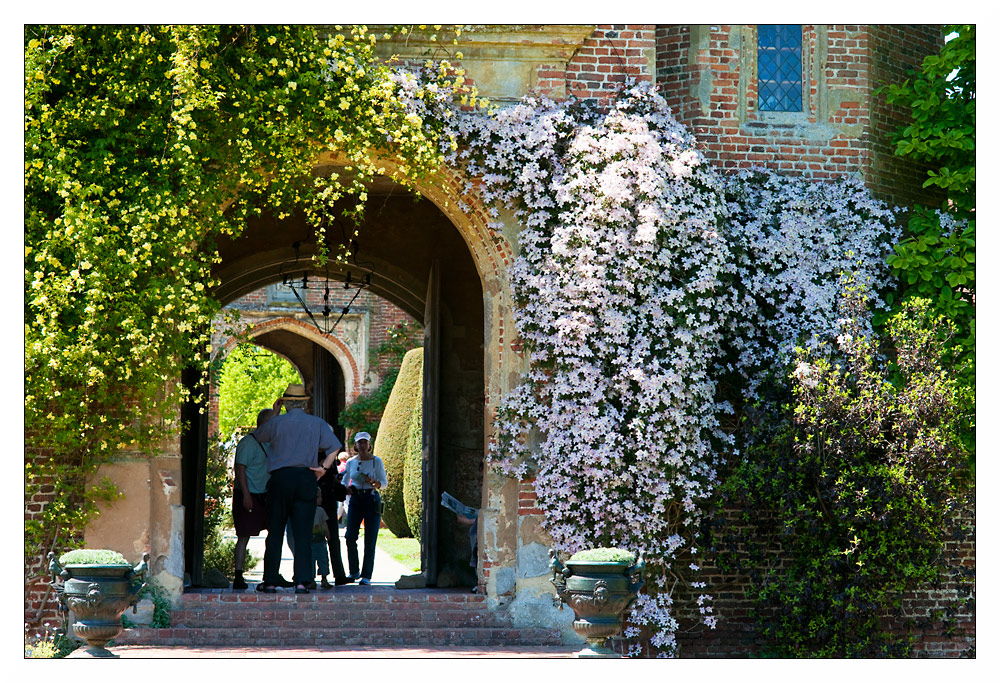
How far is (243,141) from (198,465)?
135 inches

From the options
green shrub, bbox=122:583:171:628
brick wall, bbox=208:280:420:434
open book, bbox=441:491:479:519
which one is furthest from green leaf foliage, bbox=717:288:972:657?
brick wall, bbox=208:280:420:434

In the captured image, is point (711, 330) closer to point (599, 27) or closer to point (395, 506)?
point (599, 27)

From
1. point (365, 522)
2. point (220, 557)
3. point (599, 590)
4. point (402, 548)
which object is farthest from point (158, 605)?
point (402, 548)

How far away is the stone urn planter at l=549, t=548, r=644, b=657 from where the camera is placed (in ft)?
24.9

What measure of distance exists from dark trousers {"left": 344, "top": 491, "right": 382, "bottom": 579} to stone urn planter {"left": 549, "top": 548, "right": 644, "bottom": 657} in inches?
132

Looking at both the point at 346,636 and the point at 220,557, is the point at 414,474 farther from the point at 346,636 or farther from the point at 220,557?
the point at 346,636

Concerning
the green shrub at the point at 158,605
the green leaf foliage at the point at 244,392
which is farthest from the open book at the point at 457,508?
the green leaf foliage at the point at 244,392

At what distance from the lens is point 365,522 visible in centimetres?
1088

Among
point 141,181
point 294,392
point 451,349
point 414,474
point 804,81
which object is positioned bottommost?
point 414,474

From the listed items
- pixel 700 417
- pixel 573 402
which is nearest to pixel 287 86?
pixel 573 402

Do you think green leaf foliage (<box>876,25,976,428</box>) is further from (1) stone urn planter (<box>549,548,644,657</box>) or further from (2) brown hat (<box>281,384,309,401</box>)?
(2) brown hat (<box>281,384,309,401</box>)

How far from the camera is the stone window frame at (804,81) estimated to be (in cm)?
Answer: 1005

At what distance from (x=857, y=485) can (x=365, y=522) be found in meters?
4.70

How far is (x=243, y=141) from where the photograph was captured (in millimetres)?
8383
